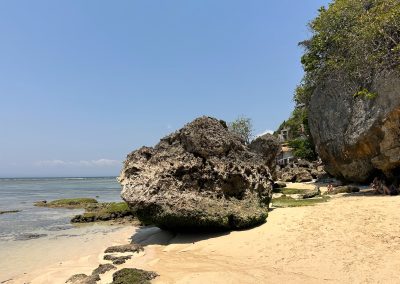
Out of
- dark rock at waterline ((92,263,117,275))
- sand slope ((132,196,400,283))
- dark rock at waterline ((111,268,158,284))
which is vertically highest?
sand slope ((132,196,400,283))

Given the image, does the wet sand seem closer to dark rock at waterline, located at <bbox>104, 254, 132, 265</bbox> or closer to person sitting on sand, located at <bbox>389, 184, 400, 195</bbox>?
dark rock at waterline, located at <bbox>104, 254, 132, 265</bbox>

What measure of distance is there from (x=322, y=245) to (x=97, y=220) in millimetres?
15979

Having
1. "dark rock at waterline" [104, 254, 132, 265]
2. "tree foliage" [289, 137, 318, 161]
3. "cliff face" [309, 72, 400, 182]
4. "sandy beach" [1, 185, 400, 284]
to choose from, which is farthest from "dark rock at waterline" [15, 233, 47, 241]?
"tree foliage" [289, 137, 318, 161]

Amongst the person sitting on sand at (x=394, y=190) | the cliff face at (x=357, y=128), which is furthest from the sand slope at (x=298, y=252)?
the cliff face at (x=357, y=128)

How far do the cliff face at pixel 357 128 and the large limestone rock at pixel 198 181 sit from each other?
7.32 m

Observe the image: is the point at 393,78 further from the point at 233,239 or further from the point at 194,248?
the point at 194,248

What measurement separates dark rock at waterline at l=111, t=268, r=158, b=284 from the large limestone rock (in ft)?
12.0

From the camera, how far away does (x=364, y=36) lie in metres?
19.6

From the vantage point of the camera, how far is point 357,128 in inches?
798

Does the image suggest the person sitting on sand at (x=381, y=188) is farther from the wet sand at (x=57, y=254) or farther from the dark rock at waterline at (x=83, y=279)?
the dark rock at waterline at (x=83, y=279)

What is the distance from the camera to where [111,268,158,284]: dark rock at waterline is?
8484 millimetres

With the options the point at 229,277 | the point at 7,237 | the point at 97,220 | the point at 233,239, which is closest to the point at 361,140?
the point at 233,239

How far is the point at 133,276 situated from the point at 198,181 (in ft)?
18.1

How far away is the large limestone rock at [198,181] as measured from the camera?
1273cm
